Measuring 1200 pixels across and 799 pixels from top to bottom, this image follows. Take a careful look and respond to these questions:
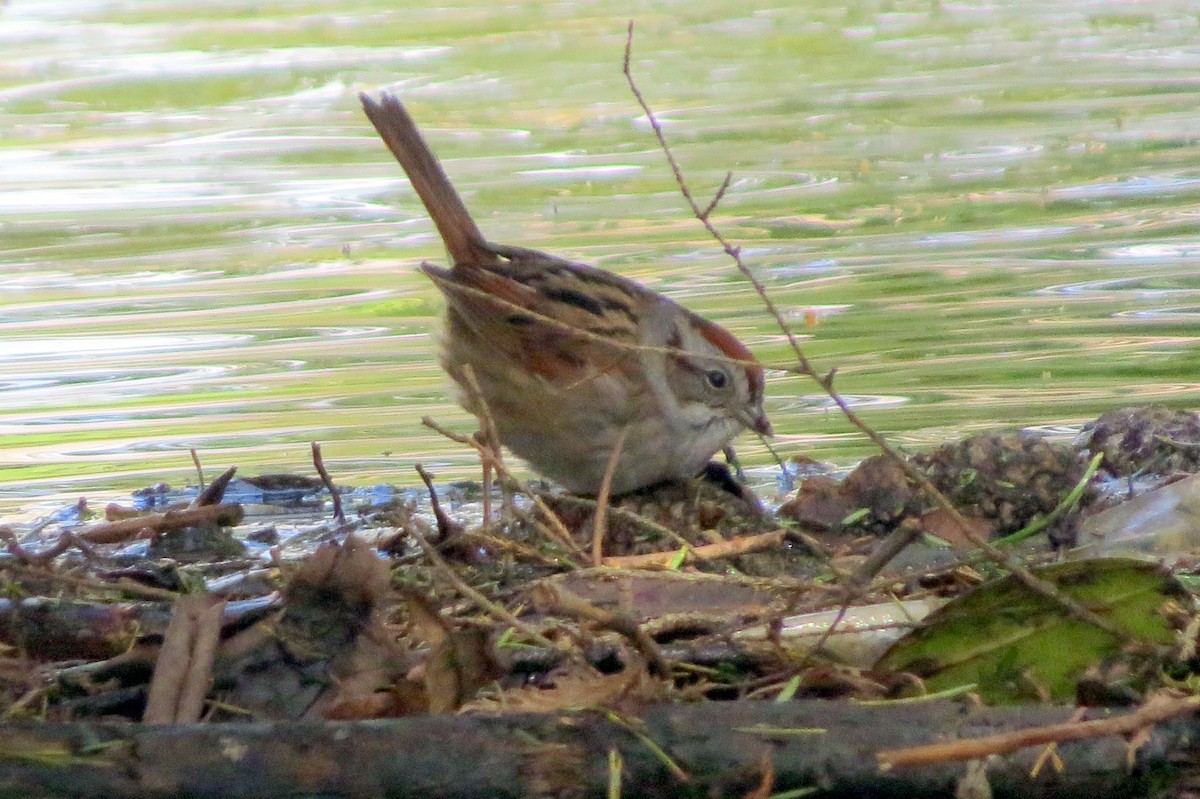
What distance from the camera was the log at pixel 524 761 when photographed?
2.74 meters

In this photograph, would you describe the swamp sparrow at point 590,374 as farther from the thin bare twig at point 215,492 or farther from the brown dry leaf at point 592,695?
the brown dry leaf at point 592,695

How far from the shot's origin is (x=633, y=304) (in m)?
6.00

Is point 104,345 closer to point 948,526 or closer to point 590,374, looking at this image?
point 590,374

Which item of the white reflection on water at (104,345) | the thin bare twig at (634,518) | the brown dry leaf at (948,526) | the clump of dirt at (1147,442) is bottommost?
the white reflection on water at (104,345)

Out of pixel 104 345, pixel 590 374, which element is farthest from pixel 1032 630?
pixel 104 345

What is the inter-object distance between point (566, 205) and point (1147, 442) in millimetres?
5835

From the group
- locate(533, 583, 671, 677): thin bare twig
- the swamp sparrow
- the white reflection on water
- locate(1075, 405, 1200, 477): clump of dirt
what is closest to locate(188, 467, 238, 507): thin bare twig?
the swamp sparrow

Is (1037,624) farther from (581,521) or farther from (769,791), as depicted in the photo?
(581,521)

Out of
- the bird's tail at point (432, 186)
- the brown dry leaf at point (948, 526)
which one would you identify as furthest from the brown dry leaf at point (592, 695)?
the bird's tail at point (432, 186)

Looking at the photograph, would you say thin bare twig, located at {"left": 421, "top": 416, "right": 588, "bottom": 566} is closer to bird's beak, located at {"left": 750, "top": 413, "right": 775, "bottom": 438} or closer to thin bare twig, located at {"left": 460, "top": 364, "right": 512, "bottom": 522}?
thin bare twig, located at {"left": 460, "top": 364, "right": 512, "bottom": 522}

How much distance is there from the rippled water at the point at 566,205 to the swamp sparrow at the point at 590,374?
17.5 inches

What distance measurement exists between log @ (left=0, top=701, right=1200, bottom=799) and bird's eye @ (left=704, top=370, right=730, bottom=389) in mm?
2882

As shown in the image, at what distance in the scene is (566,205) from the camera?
34.9ft

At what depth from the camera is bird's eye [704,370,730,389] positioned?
5652mm
